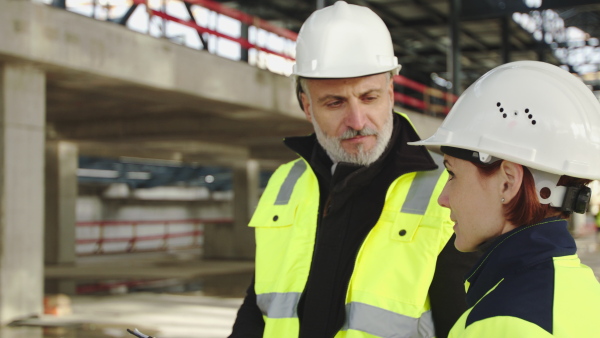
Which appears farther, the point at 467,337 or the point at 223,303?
the point at 223,303

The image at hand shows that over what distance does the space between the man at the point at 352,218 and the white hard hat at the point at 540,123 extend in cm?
54

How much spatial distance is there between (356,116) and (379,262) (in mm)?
584

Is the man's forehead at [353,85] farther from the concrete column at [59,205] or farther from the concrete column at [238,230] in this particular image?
the concrete column at [238,230]

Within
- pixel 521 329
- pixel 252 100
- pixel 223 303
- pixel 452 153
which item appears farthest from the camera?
pixel 252 100

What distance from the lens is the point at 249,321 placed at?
2.56 meters

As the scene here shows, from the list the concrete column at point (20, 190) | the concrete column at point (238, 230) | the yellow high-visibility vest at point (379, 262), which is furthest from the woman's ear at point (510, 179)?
the concrete column at point (238, 230)

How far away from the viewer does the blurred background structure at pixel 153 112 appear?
8.43 meters

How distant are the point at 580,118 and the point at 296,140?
4.11 ft

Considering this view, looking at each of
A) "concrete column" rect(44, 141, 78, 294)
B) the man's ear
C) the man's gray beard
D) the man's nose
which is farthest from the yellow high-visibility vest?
"concrete column" rect(44, 141, 78, 294)

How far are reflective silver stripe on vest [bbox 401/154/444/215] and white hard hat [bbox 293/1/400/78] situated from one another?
49 cm

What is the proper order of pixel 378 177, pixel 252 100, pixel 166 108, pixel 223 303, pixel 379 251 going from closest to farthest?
pixel 379 251
pixel 378 177
pixel 223 303
pixel 252 100
pixel 166 108

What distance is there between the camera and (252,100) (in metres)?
12.1

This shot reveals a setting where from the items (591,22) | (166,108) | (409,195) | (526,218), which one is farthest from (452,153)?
(591,22)

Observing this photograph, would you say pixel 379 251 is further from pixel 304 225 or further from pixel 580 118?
pixel 580 118
